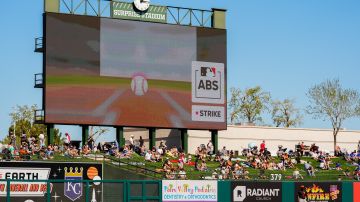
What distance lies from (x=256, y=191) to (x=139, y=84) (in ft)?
36.3

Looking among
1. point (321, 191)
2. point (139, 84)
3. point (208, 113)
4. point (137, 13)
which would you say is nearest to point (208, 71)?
point (208, 113)

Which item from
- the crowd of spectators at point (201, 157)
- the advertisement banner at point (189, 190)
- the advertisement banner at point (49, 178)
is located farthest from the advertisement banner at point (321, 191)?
the advertisement banner at point (49, 178)

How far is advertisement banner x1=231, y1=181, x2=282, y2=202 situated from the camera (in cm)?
3844

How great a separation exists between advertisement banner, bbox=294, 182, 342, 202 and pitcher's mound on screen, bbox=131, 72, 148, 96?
11416 mm

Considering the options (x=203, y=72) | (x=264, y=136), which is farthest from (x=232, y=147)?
(x=203, y=72)

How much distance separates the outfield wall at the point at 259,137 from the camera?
189 ft

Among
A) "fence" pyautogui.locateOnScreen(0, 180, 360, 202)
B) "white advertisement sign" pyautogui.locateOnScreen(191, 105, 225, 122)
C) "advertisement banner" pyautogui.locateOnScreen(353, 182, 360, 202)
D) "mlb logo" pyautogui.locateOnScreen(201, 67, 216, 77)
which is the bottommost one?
"advertisement banner" pyautogui.locateOnScreen(353, 182, 360, 202)

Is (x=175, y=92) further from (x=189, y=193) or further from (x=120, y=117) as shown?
(x=189, y=193)

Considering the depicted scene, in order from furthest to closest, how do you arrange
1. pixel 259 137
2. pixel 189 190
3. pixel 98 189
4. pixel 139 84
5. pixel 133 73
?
pixel 259 137, pixel 139 84, pixel 133 73, pixel 189 190, pixel 98 189

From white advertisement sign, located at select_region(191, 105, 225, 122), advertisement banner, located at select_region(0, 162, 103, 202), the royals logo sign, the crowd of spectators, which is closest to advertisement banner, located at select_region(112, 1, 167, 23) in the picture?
white advertisement sign, located at select_region(191, 105, 225, 122)

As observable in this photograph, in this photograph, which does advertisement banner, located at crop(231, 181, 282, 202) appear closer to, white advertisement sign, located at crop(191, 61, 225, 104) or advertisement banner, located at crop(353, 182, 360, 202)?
advertisement banner, located at crop(353, 182, 360, 202)

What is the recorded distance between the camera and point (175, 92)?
156 ft

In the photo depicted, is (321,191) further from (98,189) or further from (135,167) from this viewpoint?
(98,189)

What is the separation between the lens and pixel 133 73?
46250 mm
